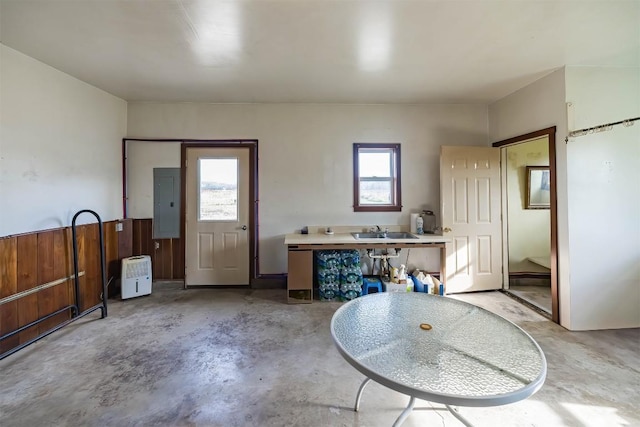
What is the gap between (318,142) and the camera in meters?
3.96

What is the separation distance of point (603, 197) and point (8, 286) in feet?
19.2

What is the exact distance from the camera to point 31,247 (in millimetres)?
2533

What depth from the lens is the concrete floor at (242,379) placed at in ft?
5.47

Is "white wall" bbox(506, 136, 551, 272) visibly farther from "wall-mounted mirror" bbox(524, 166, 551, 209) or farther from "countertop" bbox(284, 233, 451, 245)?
"countertop" bbox(284, 233, 451, 245)

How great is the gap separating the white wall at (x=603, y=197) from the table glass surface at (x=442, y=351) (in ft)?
6.38

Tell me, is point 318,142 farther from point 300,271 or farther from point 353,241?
point 300,271

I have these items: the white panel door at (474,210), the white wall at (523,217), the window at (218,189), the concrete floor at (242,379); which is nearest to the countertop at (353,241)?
the white panel door at (474,210)

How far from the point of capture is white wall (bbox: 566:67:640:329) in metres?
2.72

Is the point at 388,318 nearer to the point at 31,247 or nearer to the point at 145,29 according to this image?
the point at 145,29

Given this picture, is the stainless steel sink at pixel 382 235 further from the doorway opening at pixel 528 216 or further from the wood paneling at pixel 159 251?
the wood paneling at pixel 159 251

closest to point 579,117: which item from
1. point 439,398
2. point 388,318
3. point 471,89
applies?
point 471,89

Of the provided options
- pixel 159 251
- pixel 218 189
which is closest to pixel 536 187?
pixel 218 189

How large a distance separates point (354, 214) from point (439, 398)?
10.0ft

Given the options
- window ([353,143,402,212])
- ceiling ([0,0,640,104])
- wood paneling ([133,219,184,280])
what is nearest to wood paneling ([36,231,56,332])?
wood paneling ([133,219,184,280])
